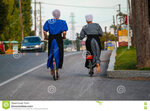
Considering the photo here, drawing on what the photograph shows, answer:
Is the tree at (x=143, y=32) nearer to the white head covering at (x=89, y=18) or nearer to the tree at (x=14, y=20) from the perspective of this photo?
the white head covering at (x=89, y=18)

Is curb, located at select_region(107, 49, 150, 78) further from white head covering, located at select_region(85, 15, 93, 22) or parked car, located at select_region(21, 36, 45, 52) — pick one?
parked car, located at select_region(21, 36, 45, 52)

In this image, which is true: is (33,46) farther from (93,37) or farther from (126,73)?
(126,73)

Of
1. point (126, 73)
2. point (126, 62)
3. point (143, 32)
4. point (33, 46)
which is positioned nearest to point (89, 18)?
point (143, 32)

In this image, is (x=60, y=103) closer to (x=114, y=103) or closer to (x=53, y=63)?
(x=114, y=103)

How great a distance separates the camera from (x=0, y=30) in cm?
3506

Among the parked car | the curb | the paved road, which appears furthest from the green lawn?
the parked car

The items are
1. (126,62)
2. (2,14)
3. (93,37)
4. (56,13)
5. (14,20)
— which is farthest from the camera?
(14,20)

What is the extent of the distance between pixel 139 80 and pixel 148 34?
5.66ft

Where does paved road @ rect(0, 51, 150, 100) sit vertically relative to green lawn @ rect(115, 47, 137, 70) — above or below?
below

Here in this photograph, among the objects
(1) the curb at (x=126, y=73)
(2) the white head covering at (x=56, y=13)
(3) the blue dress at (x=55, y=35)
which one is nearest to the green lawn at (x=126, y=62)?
(1) the curb at (x=126, y=73)

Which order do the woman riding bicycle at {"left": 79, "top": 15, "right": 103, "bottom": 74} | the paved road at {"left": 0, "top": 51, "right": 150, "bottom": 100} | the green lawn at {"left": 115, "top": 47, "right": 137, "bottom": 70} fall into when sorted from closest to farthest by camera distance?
the paved road at {"left": 0, "top": 51, "right": 150, "bottom": 100} → the woman riding bicycle at {"left": 79, "top": 15, "right": 103, "bottom": 74} → the green lawn at {"left": 115, "top": 47, "right": 137, "bottom": 70}

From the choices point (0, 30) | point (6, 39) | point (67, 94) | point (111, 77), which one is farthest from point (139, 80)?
point (6, 39)

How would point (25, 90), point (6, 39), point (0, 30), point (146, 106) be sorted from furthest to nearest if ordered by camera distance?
point (6, 39) → point (0, 30) → point (25, 90) → point (146, 106)

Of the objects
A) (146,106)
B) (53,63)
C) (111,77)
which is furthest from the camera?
(111,77)
